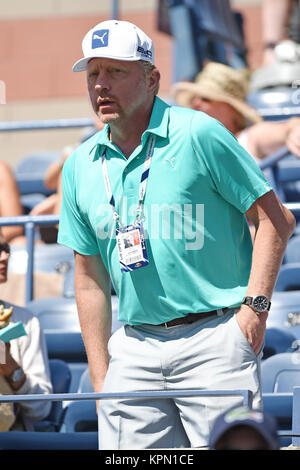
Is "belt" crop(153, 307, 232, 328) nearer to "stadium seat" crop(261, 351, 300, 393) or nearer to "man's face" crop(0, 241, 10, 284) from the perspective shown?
"stadium seat" crop(261, 351, 300, 393)

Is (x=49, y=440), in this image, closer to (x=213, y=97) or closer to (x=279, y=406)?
(x=279, y=406)

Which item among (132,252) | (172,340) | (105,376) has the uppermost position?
(132,252)

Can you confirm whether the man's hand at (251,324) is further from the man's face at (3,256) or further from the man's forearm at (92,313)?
the man's face at (3,256)

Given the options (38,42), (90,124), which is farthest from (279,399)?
(38,42)

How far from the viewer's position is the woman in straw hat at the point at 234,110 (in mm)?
4352

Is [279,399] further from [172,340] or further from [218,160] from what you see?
[218,160]

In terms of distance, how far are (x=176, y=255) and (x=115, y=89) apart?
0.44 m

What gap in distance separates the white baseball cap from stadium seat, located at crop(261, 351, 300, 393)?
3.93ft

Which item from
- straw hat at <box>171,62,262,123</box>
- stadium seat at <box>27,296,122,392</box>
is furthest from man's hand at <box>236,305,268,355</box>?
straw hat at <box>171,62,262,123</box>

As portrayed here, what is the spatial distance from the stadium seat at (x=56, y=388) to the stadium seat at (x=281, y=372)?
0.74m

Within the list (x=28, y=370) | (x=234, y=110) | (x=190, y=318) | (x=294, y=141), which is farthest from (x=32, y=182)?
(x=190, y=318)
